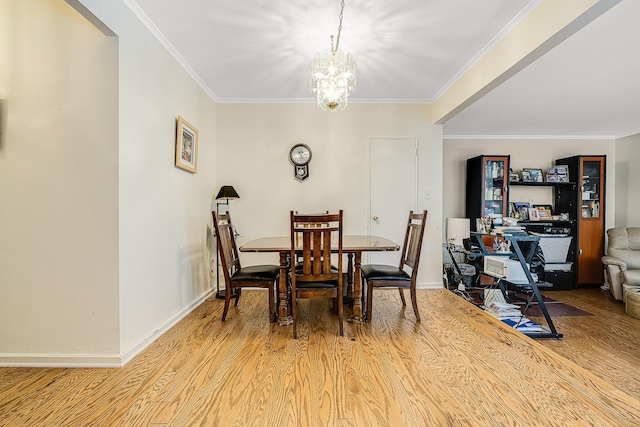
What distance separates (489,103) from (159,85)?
3.83 metres

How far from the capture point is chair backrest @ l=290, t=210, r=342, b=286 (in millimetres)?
2361

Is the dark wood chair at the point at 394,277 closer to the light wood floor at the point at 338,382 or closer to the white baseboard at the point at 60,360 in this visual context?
the light wood floor at the point at 338,382

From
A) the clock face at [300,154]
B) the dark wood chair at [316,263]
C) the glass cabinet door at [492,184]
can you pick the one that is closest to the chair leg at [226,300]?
the dark wood chair at [316,263]

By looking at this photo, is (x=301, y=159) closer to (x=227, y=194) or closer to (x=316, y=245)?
(x=227, y=194)

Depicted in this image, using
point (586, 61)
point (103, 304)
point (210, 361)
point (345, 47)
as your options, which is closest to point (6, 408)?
point (103, 304)

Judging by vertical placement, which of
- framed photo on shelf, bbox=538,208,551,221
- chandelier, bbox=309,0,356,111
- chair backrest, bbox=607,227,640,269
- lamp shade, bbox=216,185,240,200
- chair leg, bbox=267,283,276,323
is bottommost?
chair leg, bbox=267,283,276,323

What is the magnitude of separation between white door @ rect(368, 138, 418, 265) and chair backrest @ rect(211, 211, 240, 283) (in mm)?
1890

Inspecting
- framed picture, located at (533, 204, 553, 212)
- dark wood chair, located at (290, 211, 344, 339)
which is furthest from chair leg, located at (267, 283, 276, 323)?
framed picture, located at (533, 204, 553, 212)

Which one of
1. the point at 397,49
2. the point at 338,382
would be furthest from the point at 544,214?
the point at 338,382

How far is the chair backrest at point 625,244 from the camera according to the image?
438 centimetres

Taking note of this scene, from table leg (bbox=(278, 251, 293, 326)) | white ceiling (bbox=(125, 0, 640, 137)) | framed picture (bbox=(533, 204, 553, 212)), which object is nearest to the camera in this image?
white ceiling (bbox=(125, 0, 640, 137))

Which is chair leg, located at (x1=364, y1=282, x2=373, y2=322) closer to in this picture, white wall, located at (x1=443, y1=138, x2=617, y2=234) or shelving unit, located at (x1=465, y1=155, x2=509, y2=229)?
shelving unit, located at (x1=465, y1=155, x2=509, y2=229)

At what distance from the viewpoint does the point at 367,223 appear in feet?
13.6

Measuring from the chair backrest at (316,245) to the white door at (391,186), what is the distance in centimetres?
177
